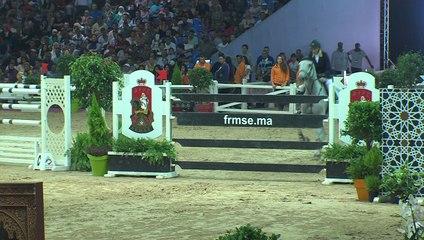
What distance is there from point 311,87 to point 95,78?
3.45 meters

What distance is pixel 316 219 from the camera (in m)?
10.1

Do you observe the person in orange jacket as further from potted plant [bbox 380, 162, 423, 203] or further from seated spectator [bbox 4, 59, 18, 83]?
potted plant [bbox 380, 162, 423, 203]

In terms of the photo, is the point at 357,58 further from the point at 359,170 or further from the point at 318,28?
the point at 359,170

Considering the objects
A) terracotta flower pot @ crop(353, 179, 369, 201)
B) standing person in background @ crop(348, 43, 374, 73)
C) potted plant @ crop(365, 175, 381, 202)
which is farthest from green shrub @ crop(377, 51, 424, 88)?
potted plant @ crop(365, 175, 381, 202)

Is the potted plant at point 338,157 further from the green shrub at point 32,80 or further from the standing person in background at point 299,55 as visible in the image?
the green shrub at point 32,80

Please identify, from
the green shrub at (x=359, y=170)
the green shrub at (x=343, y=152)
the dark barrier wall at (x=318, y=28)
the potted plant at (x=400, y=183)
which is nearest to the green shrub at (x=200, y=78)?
the dark barrier wall at (x=318, y=28)

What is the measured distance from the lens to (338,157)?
1300 centimetres

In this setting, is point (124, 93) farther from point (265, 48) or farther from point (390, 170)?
point (265, 48)

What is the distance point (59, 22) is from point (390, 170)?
20.4m

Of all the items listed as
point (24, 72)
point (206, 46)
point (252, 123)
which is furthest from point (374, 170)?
point (24, 72)

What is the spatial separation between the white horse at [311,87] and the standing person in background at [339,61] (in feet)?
26.0

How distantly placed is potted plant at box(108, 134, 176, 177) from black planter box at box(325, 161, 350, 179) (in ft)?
7.46

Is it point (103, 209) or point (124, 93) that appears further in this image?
point (124, 93)

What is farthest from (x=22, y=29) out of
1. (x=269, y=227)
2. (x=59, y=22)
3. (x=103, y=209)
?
(x=269, y=227)
